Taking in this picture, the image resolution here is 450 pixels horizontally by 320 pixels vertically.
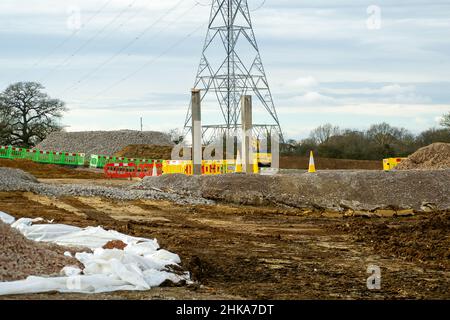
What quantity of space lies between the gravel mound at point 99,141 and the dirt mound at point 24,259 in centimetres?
5346

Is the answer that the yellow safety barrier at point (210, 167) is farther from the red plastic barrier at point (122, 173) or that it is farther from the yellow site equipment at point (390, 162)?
the red plastic barrier at point (122, 173)

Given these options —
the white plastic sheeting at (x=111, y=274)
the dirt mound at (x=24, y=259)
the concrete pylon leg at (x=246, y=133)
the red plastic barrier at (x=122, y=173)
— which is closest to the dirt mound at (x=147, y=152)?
the red plastic barrier at (x=122, y=173)

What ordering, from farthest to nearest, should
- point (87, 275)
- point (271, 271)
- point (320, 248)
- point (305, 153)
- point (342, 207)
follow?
point (305, 153) < point (342, 207) < point (320, 248) < point (271, 271) < point (87, 275)

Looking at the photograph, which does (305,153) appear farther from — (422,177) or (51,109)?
(51,109)

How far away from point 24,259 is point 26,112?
62114 millimetres

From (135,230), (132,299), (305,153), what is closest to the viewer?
(132,299)

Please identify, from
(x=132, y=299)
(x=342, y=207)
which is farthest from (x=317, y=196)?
(x=132, y=299)

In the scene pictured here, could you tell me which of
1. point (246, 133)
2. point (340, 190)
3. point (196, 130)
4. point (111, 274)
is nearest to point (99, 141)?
point (196, 130)

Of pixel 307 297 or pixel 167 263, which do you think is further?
pixel 167 263

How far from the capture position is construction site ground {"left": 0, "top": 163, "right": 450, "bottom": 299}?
837 cm

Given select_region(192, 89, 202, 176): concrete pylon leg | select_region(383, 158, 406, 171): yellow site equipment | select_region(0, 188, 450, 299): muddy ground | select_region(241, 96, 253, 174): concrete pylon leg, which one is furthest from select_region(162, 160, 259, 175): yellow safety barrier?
select_region(0, 188, 450, 299): muddy ground

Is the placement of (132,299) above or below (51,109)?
below

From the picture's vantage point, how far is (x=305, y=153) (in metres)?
45.8

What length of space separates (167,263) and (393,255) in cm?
439
